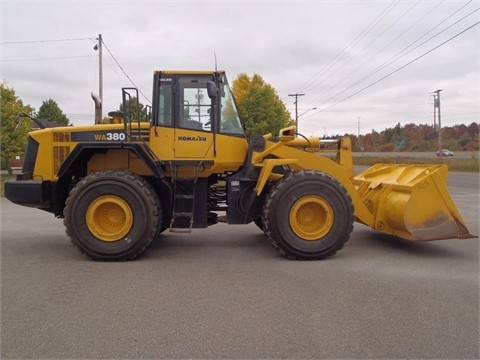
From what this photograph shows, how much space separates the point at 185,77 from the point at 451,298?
4.73 meters

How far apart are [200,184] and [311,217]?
5.99 feet

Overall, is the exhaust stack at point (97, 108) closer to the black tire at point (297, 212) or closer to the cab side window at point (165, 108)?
the cab side window at point (165, 108)

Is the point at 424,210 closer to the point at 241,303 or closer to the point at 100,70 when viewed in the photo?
the point at 241,303

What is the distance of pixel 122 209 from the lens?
21.0ft

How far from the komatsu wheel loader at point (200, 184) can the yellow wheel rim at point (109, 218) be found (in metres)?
0.01

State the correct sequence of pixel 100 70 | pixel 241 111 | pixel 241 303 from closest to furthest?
A: pixel 241 303 < pixel 241 111 < pixel 100 70

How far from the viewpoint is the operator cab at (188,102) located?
6746 millimetres

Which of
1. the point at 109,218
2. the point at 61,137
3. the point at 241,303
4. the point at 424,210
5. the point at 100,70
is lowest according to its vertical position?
the point at 241,303

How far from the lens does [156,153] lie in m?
6.75

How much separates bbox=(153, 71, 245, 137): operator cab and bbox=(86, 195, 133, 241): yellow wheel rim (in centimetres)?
137

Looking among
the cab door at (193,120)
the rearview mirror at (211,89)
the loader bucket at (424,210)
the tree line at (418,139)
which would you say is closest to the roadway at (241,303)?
the loader bucket at (424,210)

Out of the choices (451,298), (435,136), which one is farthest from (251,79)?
(435,136)

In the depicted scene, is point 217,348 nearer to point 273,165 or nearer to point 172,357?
point 172,357

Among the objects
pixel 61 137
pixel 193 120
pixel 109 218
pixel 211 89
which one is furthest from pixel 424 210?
pixel 61 137
